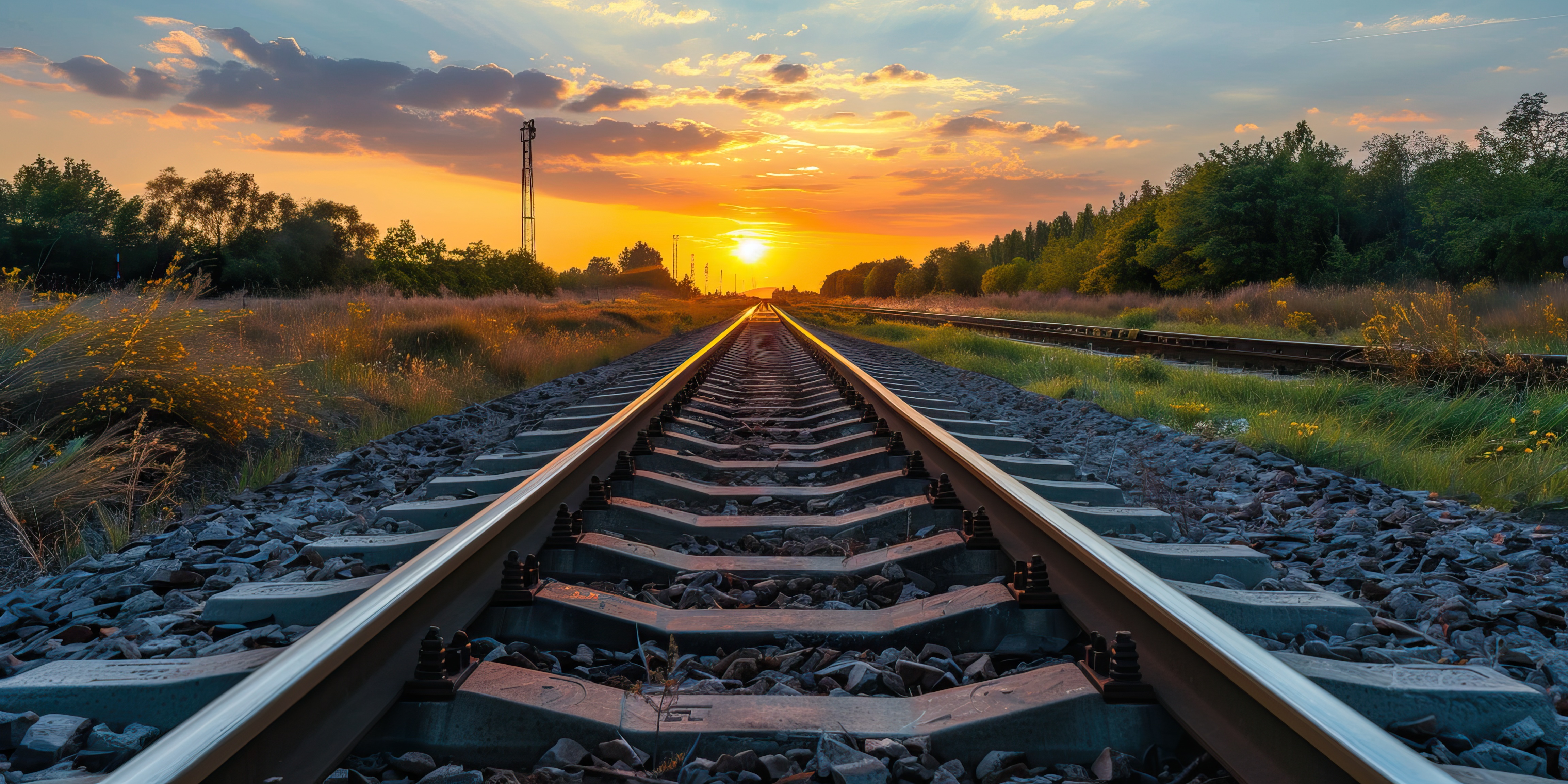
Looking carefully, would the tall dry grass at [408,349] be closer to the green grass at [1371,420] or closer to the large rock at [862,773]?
the large rock at [862,773]

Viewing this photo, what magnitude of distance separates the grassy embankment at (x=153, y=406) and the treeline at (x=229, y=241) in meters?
38.7

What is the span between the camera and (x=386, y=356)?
34.2 feet

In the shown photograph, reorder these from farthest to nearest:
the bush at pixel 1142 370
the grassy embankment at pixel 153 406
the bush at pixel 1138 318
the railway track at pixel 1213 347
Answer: the bush at pixel 1138 318 → the bush at pixel 1142 370 → the railway track at pixel 1213 347 → the grassy embankment at pixel 153 406

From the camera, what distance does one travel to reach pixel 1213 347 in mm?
14750

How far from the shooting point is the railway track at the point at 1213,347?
10297 millimetres

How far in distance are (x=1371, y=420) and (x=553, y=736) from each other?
24.1ft

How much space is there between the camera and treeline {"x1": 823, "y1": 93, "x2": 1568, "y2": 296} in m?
30.8

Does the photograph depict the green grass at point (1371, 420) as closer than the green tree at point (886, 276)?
Yes

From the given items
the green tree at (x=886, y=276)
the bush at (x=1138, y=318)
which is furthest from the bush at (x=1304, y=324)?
the green tree at (x=886, y=276)

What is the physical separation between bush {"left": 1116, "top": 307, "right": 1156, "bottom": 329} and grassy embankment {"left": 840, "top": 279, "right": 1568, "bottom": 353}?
62mm

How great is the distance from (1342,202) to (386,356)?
4171cm

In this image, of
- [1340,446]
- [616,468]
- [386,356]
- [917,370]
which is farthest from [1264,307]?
[616,468]

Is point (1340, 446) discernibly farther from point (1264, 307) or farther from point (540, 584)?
point (1264, 307)

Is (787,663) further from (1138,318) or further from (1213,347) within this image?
(1138,318)
